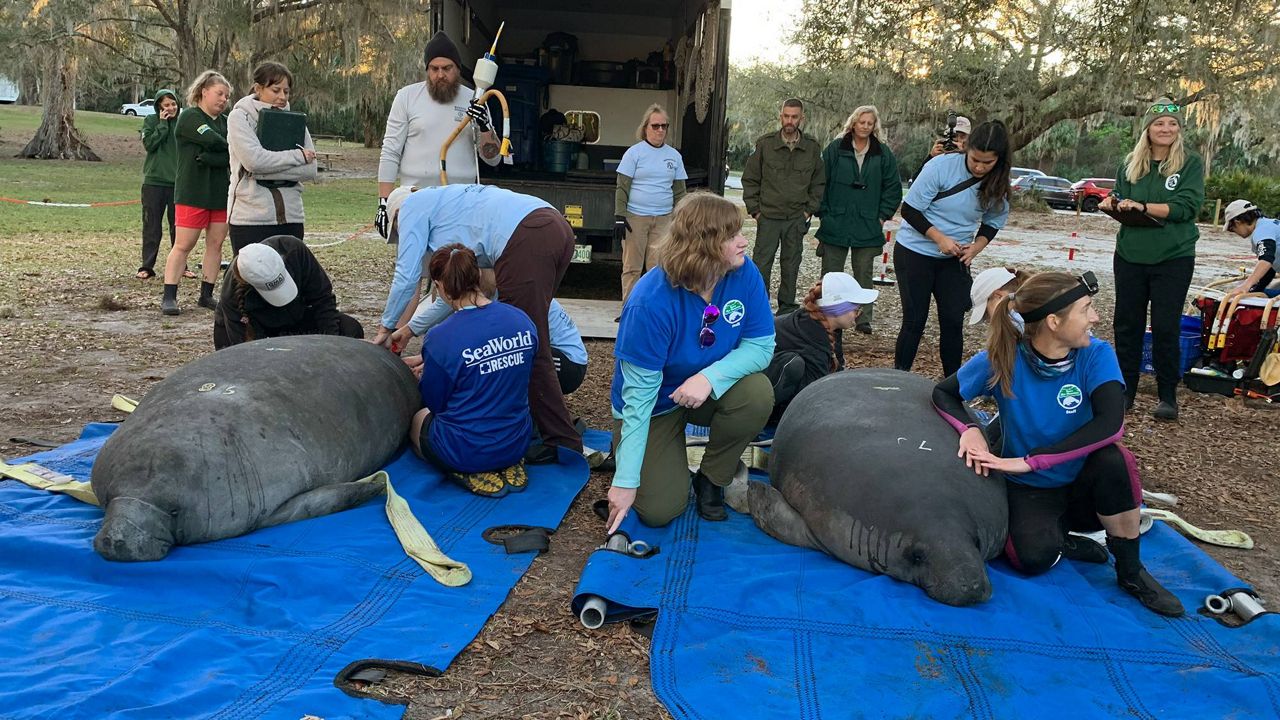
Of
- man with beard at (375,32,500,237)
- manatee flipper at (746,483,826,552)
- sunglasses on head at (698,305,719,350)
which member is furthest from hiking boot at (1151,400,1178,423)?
man with beard at (375,32,500,237)

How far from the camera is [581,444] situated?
536 centimetres

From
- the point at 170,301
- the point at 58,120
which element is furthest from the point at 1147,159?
the point at 58,120

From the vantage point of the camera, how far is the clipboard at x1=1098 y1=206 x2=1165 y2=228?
6512mm

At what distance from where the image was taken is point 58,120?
29234 mm

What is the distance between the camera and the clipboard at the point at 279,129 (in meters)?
6.93

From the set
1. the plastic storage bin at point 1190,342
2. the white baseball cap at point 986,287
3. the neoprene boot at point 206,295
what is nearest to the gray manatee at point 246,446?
the white baseball cap at point 986,287

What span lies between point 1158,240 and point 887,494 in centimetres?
386

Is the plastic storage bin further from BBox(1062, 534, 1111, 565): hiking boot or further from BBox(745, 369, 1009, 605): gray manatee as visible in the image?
BBox(745, 369, 1009, 605): gray manatee

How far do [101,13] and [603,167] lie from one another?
2038cm

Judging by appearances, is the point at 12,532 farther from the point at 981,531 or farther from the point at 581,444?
the point at 981,531

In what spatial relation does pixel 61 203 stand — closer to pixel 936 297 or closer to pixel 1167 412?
pixel 936 297

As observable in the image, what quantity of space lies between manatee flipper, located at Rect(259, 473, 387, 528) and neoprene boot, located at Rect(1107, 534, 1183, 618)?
304 cm

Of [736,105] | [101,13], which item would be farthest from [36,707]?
[736,105]

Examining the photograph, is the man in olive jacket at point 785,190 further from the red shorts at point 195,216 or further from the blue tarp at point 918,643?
the blue tarp at point 918,643
